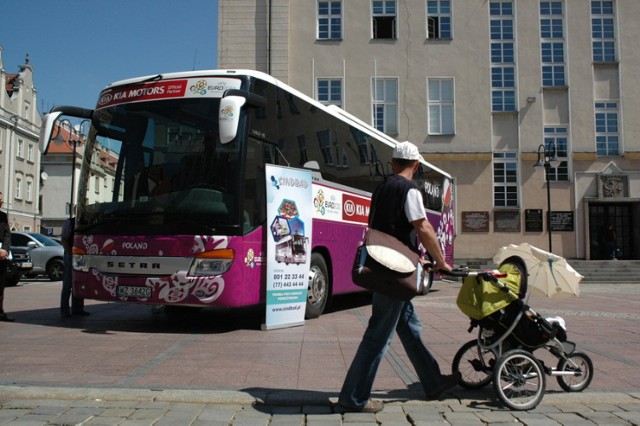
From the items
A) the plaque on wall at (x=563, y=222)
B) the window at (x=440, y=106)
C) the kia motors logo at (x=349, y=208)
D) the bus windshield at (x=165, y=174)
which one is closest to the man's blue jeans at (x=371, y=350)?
the bus windshield at (x=165, y=174)

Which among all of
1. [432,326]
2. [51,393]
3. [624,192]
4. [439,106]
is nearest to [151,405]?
[51,393]

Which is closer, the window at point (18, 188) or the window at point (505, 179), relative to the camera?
the window at point (505, 179)

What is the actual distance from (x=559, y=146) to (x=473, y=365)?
26.6m

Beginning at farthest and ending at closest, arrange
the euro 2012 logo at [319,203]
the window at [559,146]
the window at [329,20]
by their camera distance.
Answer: the window at [329,20], the window at [559,146], the euro 2012 logo at [319,203]

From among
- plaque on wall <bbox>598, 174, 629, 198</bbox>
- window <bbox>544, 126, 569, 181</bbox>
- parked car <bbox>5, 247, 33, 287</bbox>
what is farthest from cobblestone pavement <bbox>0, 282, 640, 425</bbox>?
plaque on wall <bbox>598, 174, 629, 198</bbox>

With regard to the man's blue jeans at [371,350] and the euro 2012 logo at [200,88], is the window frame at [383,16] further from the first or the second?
the man's blue jeans at [371,350]

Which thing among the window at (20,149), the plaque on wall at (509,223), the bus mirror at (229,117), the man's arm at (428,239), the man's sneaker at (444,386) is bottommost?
the man's sneaker at (444,386)

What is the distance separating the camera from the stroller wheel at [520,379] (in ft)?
15.8

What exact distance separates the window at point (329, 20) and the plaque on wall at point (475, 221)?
10.5m

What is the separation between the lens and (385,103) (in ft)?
97.7

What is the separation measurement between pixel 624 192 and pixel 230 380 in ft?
90.8

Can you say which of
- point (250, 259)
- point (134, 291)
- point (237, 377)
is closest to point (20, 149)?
point (134, 291)

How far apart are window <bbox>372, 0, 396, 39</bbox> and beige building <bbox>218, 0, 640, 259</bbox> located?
0.05 metres

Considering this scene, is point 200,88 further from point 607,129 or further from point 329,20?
point 607,129
